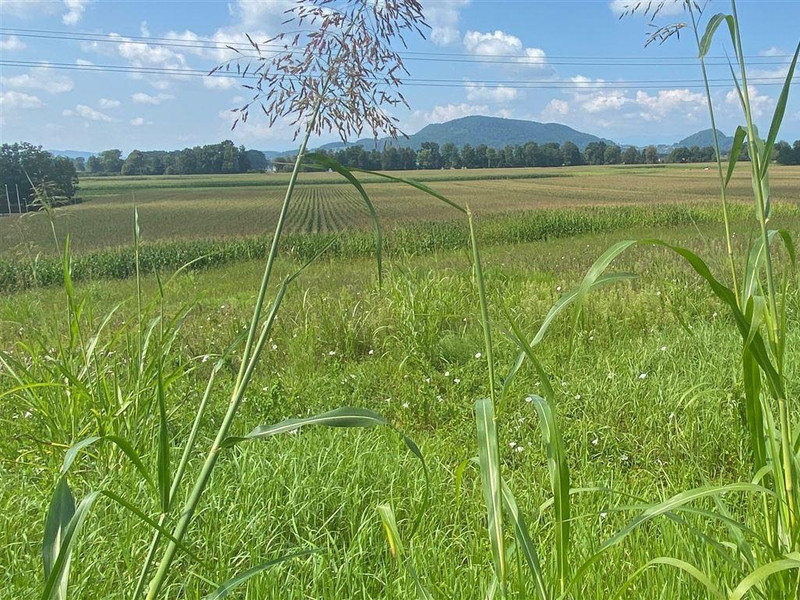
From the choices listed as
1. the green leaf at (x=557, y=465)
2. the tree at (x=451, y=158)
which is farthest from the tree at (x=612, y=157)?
the green leaf at (x=557, y=465)

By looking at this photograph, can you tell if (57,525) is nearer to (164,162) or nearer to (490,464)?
(490,464)

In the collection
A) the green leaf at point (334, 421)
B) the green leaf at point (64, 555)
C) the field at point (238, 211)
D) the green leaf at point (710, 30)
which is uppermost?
the green leaf at point (710, 30)

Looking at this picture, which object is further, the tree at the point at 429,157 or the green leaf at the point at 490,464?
the tree at the point at 429,157

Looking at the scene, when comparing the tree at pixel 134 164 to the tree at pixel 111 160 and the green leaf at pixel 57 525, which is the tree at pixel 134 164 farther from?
the green leaf at pixel 57 525

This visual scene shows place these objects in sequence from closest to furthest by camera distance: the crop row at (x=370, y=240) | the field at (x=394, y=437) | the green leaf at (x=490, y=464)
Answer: the green leaf at (x=490, y=464), the field at (x=394, y=437), the crop row at (x=370, y=240)

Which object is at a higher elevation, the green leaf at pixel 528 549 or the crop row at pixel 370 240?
the green leaf at pixel 528 549

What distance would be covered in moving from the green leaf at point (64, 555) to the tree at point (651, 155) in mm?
103080

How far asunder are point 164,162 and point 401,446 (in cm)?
6649

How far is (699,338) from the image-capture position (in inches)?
184

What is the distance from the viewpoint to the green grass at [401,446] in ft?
6.23

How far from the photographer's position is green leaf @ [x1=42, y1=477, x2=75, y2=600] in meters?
0.77

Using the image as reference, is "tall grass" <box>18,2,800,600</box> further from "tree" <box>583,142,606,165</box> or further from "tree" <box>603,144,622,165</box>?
"tree" <box>583,142,606,165</box>

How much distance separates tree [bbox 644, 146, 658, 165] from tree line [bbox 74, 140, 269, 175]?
6236 cm

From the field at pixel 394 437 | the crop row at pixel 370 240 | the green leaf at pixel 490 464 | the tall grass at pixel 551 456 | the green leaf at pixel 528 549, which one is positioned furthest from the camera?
the crop row at pixel 370 240
